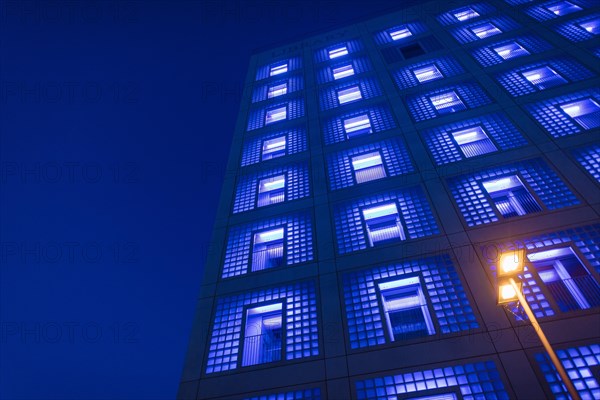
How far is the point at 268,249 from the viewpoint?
1397 cm

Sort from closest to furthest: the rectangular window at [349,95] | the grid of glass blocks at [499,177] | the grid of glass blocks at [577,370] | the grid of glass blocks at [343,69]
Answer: the grid of glass blocks at [577,370] < the grid of glass blocks at [499,177] < the rectangular window at [349,95] < the grid of glass blocks at [343,69]

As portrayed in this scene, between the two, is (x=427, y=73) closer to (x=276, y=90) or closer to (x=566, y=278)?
(x=276, y=90)

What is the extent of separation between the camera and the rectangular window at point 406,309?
10016mm

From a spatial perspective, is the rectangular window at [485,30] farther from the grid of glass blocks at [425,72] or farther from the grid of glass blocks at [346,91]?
the grid of glass blocks at [346,91]

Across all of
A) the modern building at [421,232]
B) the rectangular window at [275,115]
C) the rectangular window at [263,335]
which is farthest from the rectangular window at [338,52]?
the rectangular window at [263,335]

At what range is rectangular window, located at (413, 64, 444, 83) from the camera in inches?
757

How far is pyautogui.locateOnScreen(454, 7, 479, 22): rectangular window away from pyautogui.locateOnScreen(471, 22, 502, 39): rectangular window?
5.77ft

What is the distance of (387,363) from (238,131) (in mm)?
15042

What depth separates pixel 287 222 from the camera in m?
14.4

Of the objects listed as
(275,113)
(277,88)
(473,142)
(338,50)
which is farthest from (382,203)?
(338,50)

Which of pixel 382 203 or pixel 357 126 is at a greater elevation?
pixel 357 126

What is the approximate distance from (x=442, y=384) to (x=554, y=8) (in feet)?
71.6

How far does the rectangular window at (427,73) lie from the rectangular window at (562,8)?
7.36 metres

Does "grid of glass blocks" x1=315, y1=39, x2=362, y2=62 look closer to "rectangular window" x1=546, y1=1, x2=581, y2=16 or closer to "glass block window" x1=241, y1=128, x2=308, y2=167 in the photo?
"glass block window" x1=241, y1=128, x2=308, y2=167
